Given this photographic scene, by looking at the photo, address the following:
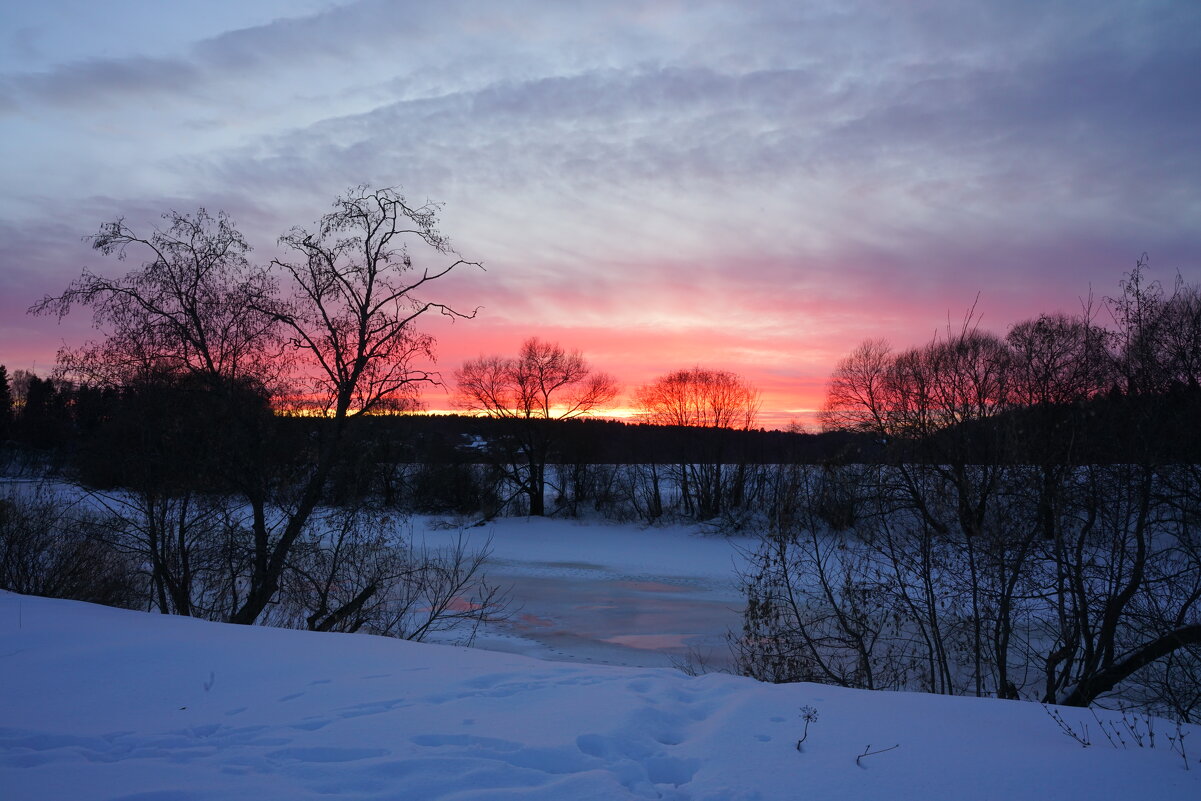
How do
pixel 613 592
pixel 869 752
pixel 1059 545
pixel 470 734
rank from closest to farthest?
pixel 869 752 < pixel 470 734 < pixel 1059 545 < pixel 613 592

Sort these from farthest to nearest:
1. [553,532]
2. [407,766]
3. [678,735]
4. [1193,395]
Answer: [553,532], [1193,395], [678,735], [407,766]

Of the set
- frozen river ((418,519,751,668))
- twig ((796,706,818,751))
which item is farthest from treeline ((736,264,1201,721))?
twig ((796,706,818,751))

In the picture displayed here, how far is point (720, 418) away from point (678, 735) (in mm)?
39694

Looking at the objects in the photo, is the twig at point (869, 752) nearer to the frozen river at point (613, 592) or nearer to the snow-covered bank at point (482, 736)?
the snow-covered bank at point (482, 736)

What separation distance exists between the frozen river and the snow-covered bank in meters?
9.94

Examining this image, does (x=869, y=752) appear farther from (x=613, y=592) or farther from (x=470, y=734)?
(x=613, y=592)

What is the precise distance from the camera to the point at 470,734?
472 cm

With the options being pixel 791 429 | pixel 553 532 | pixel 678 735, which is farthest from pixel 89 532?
pixel 791 429

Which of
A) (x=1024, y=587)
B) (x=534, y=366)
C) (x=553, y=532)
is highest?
(x=534, y=366)

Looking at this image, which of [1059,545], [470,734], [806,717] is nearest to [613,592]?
[1059,545]

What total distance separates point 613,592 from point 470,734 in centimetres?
2196

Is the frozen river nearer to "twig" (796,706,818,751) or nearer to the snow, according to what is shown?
the snow

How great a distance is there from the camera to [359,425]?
14.3m

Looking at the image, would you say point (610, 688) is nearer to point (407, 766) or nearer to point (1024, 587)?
point (407, 766)
